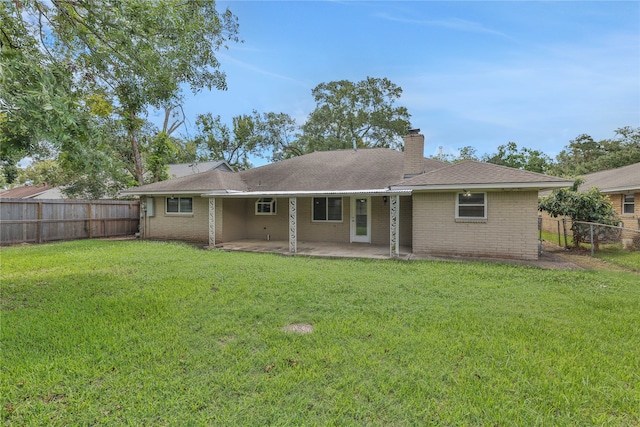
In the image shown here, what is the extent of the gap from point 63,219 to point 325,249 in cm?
1200

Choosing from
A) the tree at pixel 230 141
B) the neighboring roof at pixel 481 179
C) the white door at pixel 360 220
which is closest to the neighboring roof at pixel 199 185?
the white door at pixel 360 220

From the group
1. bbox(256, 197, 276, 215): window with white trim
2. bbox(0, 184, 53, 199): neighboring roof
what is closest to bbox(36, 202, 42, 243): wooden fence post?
bbox(256, 197, 276, 215): window with white trim

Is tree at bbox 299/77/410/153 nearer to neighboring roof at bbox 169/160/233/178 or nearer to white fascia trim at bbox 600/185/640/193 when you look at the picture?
neighboring roof at bbox 169/160/233/178

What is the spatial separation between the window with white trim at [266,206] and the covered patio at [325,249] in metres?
1.57

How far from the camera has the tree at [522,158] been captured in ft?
78.4

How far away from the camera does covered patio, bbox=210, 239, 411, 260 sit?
32.7ft

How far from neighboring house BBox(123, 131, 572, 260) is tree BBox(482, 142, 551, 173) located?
15592 millimetres

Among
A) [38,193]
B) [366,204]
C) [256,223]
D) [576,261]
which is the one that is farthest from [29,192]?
[576,261]

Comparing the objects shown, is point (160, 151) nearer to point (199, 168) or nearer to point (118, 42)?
point (199, 168)

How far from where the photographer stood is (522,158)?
24906mm

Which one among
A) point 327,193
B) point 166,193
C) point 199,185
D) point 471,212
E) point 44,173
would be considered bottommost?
point 471,212

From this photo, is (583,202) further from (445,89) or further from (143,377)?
(143,377)

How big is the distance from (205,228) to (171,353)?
1051cm

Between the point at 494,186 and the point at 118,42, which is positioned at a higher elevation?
the point at 118,42
